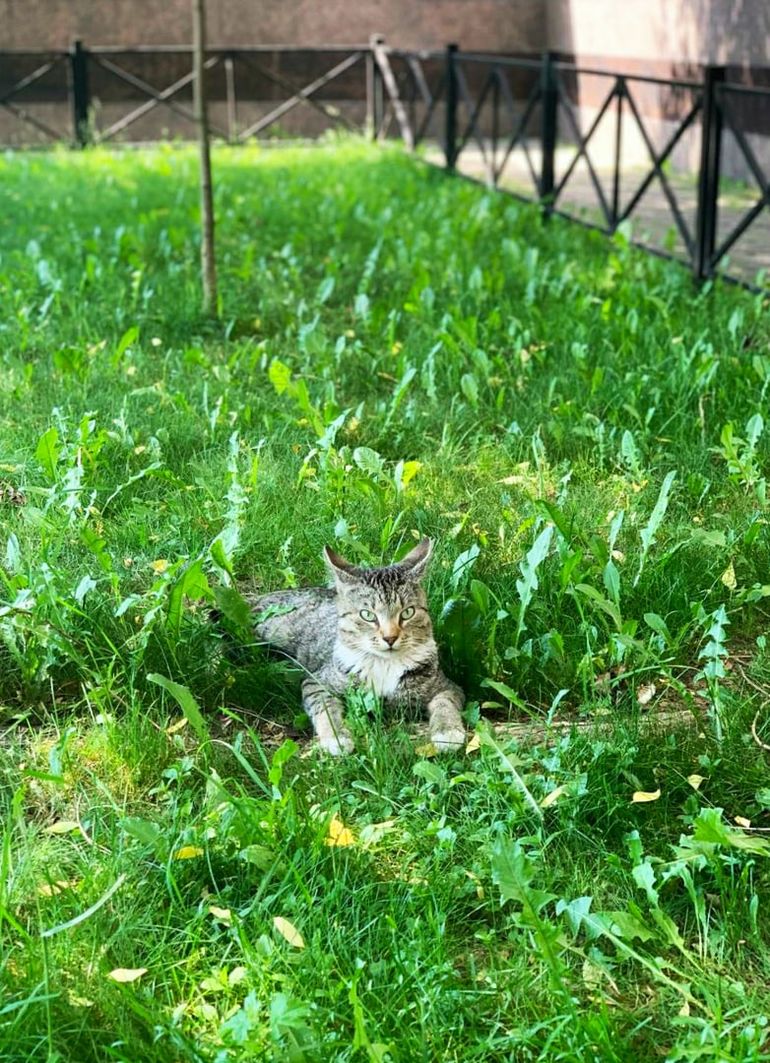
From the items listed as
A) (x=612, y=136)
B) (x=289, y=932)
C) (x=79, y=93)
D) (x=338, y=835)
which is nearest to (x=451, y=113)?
(x=612, y=136)

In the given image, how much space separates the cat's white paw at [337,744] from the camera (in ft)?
11.2

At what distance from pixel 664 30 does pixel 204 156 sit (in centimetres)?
991

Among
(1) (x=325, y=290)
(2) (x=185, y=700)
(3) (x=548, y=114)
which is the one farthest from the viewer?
(3) (x=548, y=114)

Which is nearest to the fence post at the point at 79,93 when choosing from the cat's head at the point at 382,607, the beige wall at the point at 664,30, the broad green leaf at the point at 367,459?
the beige wall at the point at 664,30

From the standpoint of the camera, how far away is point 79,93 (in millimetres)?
17234

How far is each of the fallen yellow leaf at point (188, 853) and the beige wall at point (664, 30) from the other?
1219cm

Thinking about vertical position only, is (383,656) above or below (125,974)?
above

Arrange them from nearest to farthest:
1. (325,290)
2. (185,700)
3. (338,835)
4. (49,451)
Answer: (338,835) < (185,700) < (49,451) < (325,290)

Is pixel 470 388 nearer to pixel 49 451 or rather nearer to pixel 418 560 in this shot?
pixel 49 451

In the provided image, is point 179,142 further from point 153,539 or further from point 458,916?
point 458,916

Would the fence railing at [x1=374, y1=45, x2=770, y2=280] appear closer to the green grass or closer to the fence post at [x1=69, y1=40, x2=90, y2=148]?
the green grass

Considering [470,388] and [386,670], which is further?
[470,388]

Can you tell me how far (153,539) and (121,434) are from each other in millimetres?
930

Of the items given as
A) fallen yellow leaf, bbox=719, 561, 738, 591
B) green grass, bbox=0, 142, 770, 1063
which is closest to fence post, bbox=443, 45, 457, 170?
green grass, bbox=0, 142, 770, 1063
